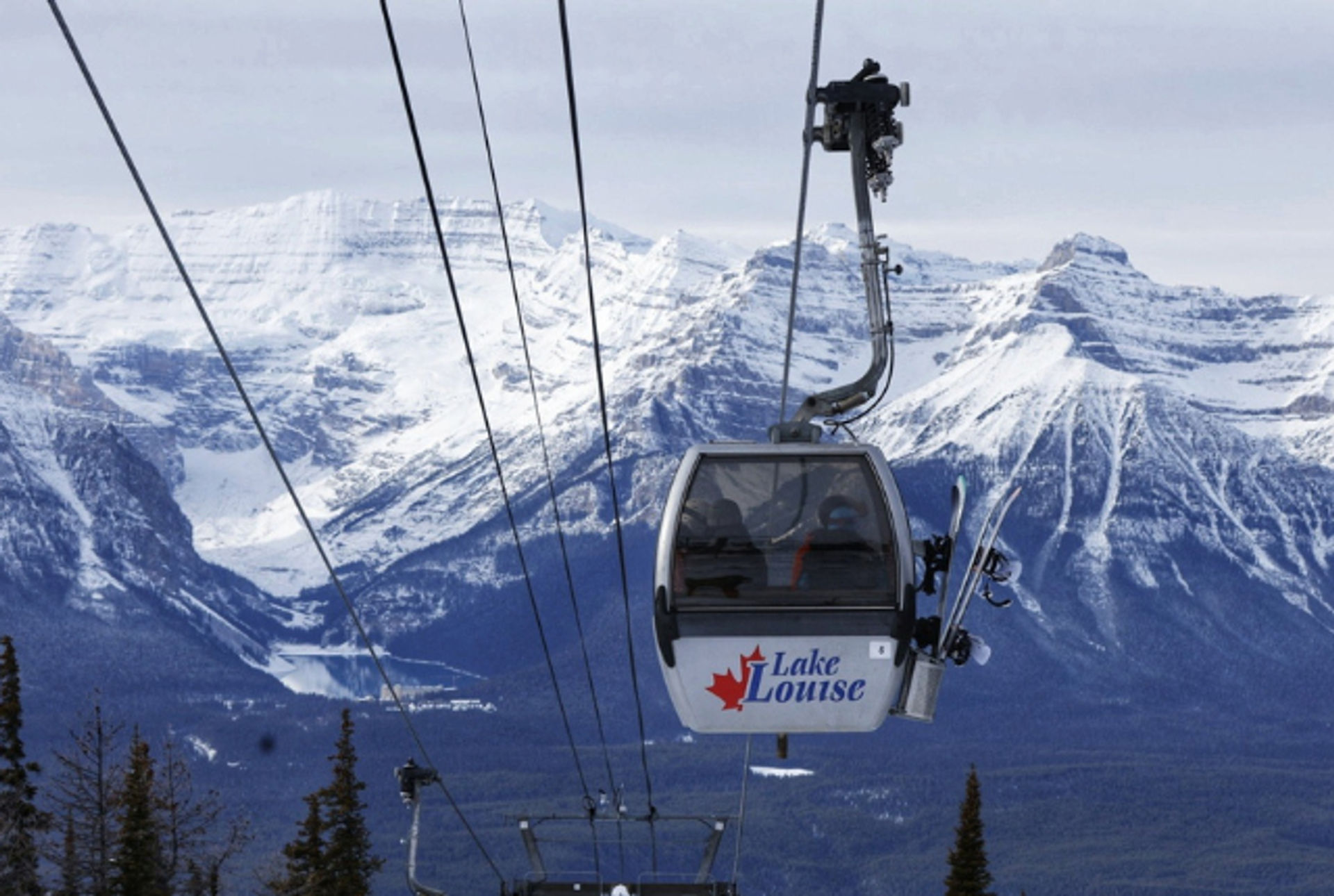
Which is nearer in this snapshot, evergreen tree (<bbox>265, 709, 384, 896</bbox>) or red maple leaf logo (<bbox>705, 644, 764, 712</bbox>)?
red maple leaf logo (<bbox>705, 644, 764, 712</bbox>)

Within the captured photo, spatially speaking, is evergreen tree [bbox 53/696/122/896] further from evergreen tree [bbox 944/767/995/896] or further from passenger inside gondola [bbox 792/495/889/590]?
passenger inside gondola [bbox 792/495/889/590]

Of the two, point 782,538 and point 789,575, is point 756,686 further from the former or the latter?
point 782,538

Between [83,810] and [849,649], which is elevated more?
[83,810]

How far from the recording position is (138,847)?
2494 inches

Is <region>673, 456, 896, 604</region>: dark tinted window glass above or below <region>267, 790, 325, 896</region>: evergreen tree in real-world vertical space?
below

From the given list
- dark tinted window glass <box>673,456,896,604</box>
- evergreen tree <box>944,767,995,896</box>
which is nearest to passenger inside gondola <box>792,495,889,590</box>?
dark tinted window glass <box>673,456,896,604</box>

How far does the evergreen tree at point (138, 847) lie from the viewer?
62906mm

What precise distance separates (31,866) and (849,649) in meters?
41.1

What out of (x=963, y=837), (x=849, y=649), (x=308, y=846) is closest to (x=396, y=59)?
(x=849, y=649)

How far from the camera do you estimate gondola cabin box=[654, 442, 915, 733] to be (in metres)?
23.9

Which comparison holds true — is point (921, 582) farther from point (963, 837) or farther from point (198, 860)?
point (963, 837)

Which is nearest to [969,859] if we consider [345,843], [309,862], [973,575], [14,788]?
[345,843]

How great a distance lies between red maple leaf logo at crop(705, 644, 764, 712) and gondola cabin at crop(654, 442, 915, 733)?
0.08 feet

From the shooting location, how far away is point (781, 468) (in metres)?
23.9
